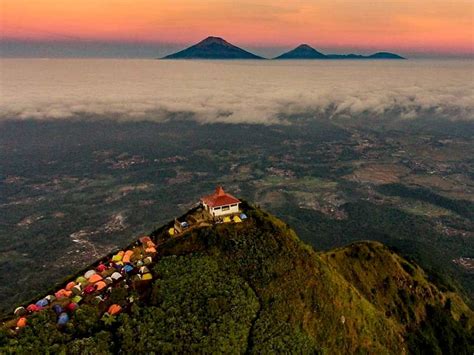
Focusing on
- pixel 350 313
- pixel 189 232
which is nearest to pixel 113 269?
pixel 189 232

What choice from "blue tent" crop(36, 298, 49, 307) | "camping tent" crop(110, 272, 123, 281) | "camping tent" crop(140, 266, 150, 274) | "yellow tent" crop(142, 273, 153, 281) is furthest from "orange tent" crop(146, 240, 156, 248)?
"blue tent" crop(36, 298, 49, 307)

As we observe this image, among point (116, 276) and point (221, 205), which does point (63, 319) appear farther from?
point (221, 205)

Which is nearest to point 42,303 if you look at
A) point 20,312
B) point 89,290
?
point 20,312

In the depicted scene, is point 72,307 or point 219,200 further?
point 219,200

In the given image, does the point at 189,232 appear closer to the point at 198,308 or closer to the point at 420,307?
the point at 198,308

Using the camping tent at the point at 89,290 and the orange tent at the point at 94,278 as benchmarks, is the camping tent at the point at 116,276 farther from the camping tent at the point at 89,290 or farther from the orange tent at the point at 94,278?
the camping tent at the point at 89,290

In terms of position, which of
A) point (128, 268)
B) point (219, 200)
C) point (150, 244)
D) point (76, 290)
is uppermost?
point (219, 200)

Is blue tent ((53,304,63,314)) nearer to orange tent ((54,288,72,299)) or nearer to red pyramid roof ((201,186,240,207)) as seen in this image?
orange tent ((54,288,72,299))

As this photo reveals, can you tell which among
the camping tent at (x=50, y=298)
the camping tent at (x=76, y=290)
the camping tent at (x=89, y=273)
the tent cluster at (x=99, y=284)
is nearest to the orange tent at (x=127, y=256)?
the tent cluster at (x=99, y=284)
